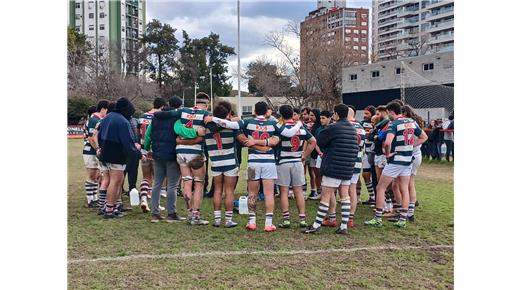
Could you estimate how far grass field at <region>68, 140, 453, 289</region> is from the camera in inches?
166

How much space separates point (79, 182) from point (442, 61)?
81.4 ft

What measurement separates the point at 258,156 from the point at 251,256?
1.47 m

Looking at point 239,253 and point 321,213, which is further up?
point 321,213

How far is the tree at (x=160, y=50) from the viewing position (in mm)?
51688

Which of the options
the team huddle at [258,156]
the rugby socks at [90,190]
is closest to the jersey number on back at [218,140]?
the team huddle at [258,156]

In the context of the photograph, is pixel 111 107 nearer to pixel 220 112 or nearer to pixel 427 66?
pixel 220 112

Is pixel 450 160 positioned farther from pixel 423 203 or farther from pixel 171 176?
pixel 171 176

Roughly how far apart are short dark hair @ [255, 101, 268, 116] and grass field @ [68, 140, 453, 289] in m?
1.58

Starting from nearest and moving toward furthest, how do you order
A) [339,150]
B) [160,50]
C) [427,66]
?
[339,150] < [427,66] < [160,50]

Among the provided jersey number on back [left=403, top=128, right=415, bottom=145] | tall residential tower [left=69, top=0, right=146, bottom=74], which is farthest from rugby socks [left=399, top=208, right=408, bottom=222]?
tall residential tower [left=69, top=0, right=146, bottom=74]

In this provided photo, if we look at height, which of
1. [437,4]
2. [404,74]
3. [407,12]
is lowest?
[404,74]

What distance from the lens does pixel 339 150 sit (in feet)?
18.8

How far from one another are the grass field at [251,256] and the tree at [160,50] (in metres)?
46.9

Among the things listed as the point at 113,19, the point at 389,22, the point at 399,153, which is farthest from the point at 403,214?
the point at 389,22
